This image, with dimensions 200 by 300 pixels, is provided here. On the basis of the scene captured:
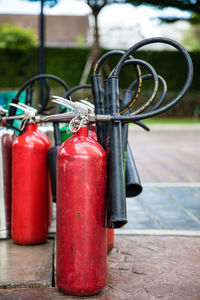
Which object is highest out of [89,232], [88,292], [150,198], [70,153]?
[70,153]

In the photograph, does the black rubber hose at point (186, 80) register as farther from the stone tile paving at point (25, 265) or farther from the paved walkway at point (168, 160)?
the paved walkway at point (168, 160)

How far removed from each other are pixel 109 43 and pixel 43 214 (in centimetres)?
2792

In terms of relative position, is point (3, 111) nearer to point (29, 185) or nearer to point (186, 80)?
point (29, 185)

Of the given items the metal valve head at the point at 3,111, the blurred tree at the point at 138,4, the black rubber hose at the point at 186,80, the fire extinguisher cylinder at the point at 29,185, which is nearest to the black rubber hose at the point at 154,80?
the black rubber hose at the point at 186,80

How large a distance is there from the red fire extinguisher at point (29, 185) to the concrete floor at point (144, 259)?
0.35ft

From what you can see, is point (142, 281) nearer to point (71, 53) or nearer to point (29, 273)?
point (29, 273)

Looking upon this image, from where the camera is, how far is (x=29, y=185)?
2.72 metres

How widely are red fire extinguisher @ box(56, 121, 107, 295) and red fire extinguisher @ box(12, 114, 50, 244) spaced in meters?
0.71

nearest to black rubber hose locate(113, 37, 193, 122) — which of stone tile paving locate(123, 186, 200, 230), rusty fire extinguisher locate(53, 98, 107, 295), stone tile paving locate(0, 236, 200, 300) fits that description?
rusty fire extinguisher locate(53, 98, 107, 295)

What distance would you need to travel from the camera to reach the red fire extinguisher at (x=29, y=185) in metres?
2.70

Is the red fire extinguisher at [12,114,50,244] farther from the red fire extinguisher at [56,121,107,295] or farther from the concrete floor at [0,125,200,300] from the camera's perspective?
the red fire extinguisher at [56,121,107,295]

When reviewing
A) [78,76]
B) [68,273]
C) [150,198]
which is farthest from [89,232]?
[78,76]

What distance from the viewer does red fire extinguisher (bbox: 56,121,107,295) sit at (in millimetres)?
1987

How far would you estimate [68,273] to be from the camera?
2029 mm
